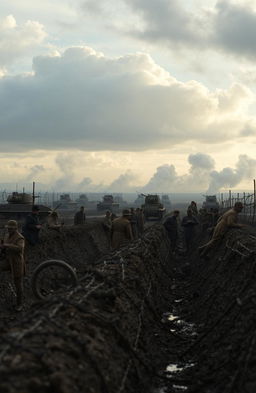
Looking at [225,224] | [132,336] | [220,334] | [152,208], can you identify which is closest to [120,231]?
[225,224]

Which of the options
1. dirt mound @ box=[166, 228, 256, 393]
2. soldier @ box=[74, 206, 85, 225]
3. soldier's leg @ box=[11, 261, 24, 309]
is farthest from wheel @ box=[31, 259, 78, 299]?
soldier @ box=[74, 206, 85, 225]

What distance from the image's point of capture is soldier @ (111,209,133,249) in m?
16.3

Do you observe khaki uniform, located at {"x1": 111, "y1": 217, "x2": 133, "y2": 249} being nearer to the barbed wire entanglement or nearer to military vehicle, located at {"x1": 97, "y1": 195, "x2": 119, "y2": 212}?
the barbed wire entanglement

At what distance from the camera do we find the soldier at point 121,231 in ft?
53.6

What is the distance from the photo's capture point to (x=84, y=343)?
623cm

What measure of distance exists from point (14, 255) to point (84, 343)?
6701mm

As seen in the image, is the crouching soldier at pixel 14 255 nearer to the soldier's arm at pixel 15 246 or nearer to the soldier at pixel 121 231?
the soldier's arm at pixel 15 246

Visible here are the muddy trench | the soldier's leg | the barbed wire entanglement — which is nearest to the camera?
the barbed wire entanglement

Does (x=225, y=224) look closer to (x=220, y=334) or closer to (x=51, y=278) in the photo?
(x=51, y=278)

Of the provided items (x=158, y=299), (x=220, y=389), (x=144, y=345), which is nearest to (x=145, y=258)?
(x=158, y=299)

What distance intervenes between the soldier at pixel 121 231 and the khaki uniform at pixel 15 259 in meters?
4.30

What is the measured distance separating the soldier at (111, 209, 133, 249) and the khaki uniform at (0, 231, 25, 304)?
4298mm

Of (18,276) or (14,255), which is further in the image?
(18,276)

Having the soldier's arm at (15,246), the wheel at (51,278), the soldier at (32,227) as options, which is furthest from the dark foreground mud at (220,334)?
the soldier at (32,227)
